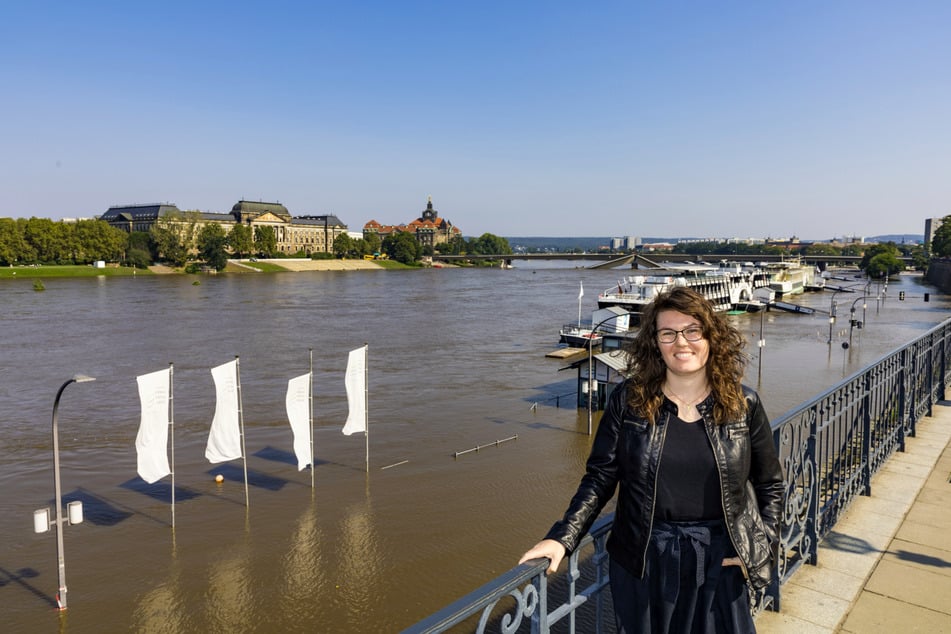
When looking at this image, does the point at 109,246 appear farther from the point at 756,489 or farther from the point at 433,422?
the point at 756,489

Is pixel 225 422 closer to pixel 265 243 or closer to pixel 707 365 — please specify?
pixel 707 365

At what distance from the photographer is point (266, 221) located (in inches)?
6718

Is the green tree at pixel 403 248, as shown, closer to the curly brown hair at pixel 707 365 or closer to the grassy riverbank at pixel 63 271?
the grassy riverbank at pixel 63 271

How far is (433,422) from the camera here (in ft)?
89.7

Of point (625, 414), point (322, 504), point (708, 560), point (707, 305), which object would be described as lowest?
point (322, 504)

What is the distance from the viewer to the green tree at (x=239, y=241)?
137625mm

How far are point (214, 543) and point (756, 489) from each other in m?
16.0

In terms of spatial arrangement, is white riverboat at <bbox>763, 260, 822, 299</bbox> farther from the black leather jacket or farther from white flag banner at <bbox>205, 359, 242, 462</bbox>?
the black leather jacket

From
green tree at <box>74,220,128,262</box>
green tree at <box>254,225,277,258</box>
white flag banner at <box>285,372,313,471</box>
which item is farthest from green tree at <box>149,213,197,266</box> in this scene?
white flag banner at <box>285,372,313,471</box>

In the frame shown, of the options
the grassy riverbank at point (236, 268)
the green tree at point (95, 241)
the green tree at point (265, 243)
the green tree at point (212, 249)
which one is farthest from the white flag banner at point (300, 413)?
the green tree at point (265, 243)

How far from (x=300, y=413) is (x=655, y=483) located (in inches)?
682

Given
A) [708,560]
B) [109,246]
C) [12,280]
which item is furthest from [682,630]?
[109,246]

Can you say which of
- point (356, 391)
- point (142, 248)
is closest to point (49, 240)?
point (142, 248)

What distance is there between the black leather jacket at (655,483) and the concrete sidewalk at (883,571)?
1747 millimetres
